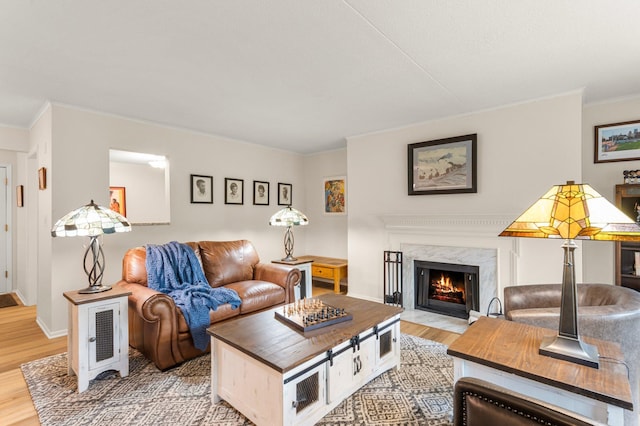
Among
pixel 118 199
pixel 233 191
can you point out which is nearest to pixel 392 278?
pixel 233 191

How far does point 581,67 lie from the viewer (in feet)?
8.20

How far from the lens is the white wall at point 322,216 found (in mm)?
5469

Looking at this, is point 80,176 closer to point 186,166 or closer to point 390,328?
point 186,166

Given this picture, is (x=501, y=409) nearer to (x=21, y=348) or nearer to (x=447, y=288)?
(x=447, y=288)

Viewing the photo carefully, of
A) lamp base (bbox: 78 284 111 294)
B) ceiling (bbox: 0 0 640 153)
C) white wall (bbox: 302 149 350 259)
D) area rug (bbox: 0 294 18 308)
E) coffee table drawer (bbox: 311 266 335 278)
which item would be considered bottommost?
area rug (bbox: 0 294 18 308)

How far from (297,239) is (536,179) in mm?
3823

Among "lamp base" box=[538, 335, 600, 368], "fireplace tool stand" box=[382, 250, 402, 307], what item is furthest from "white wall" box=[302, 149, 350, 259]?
"lamp base" box=[538, 335, 600, 368]

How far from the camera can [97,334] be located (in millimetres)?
2338

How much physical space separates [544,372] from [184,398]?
215 centimetres

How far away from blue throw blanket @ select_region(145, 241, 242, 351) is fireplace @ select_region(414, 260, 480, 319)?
2360mm

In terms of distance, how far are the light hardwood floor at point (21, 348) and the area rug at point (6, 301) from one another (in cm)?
11

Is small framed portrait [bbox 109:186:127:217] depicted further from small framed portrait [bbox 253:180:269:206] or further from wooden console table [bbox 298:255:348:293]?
wooden console table [bbox 298:255:348:293]

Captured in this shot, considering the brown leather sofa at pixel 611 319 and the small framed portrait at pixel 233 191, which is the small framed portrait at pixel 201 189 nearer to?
the small framed portrait at pixel 233 191

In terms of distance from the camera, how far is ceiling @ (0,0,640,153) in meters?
1.77
